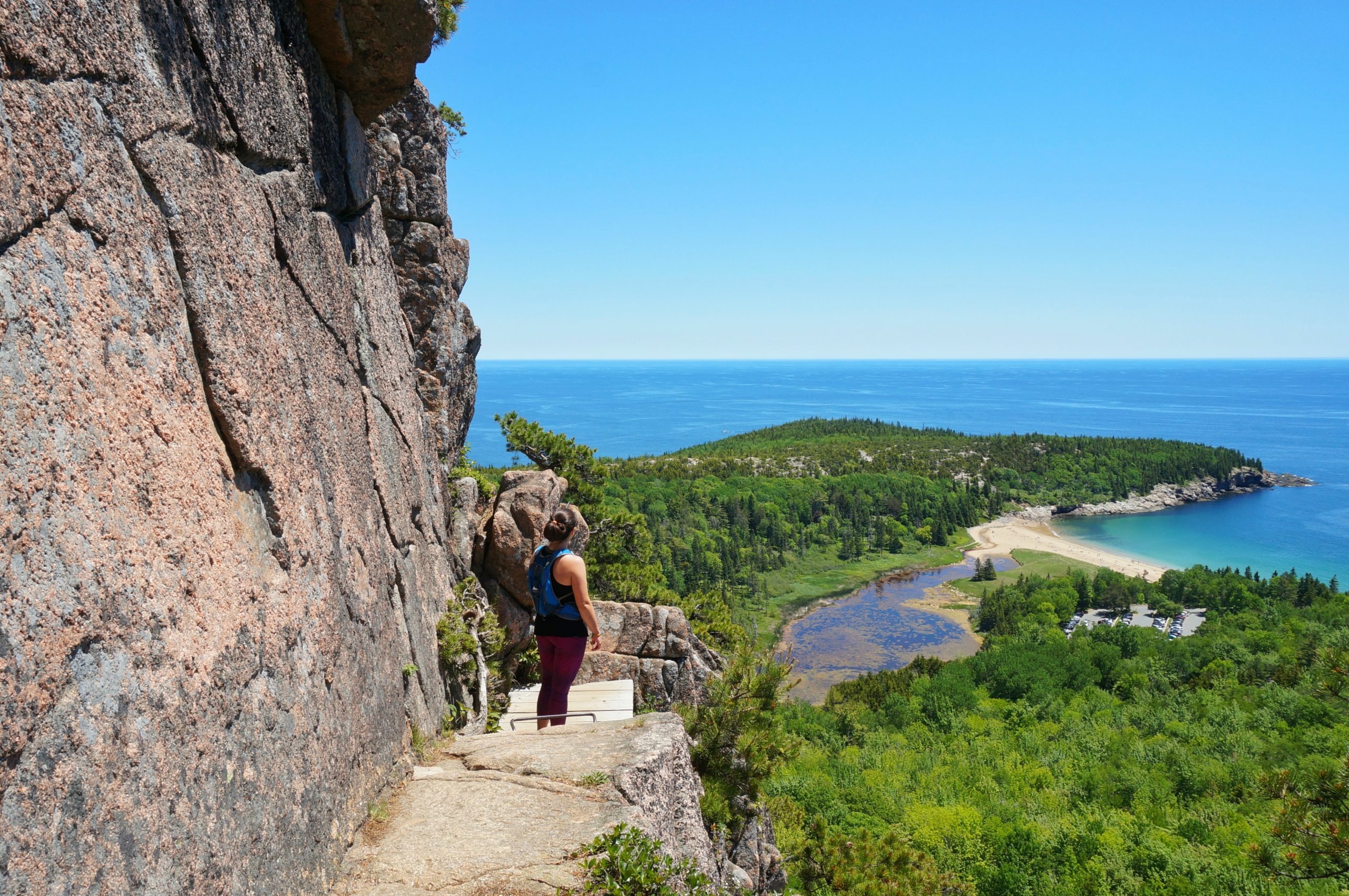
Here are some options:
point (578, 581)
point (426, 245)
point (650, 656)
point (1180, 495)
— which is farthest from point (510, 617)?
point (1180, 495)

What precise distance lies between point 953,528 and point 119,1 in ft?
401

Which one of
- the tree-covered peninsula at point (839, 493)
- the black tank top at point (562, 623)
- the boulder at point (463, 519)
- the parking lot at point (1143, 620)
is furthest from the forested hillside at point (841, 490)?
the black tank top at point (562, 623)

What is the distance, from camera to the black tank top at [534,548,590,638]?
24.6 ft

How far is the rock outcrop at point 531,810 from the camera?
481 cm

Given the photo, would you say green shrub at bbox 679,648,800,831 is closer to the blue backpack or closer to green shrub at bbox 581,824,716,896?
the blue backpack

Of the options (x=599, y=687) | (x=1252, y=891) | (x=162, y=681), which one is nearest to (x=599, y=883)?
(x=162, y=681)

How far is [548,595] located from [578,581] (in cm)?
56

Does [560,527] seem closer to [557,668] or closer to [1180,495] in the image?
[557,668]

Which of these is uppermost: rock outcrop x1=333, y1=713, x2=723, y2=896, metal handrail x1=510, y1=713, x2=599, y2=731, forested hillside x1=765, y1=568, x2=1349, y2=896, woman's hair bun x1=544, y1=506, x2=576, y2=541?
woman's hair bun x1=544, y1=506, x2=576, y2=541

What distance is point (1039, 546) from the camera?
110 metres

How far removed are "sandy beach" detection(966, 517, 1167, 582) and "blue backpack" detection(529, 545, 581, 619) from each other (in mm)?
101072

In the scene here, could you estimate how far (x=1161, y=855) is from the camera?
30828mm

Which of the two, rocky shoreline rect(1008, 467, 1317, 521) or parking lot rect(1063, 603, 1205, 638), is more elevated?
rocky shoreline rect(1008, 467, 1317, 521)

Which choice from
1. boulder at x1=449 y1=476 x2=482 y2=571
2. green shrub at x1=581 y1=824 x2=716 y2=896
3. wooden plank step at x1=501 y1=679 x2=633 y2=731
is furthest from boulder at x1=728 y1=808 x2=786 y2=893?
boulder at x1=449 y1=476 x2=482 y2=571
